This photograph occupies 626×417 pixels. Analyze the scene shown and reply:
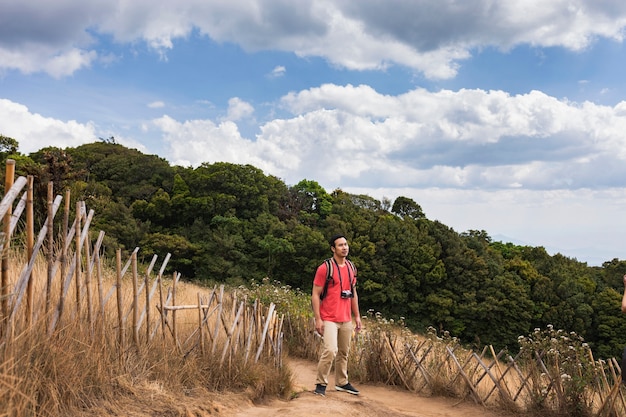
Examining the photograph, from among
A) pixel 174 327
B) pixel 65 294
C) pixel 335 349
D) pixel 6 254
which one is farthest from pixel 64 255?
pixel 335 349

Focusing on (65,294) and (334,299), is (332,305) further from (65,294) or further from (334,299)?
(65,294)

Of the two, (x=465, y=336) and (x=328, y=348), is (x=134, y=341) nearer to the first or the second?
(x=328, y=348)

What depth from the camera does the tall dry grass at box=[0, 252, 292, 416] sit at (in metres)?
2.97

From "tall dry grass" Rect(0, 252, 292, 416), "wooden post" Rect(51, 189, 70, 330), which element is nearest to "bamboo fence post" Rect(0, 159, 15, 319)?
"tall dry grass" Rect(0, 252, 292, 416)

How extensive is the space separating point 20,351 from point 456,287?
2841cm

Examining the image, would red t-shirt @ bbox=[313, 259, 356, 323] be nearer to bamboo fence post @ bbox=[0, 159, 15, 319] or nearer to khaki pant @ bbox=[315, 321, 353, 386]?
khaki pant @ bbox=[315, 321, 353, 386]

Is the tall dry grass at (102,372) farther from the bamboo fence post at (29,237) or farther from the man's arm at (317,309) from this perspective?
the man's arm at (317,309)

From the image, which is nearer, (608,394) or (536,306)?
(608,394)

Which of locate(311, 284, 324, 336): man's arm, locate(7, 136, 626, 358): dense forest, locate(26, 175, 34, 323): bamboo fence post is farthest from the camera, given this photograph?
locate(7, 136, 626, 358): dense forest

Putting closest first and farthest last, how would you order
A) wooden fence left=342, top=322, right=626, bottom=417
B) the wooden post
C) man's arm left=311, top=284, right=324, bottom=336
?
the wooden post < wooden fence left=342, top=322, right=626, bottom=417 < man's arm left=311, top=284, right=324, bottom=336

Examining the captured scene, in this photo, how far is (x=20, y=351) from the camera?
3004 mm

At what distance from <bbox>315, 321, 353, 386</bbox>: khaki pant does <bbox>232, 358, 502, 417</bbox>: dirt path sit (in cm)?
19

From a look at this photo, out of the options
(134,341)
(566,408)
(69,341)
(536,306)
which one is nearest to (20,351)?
(69,341)

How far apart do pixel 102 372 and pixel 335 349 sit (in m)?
2.29
